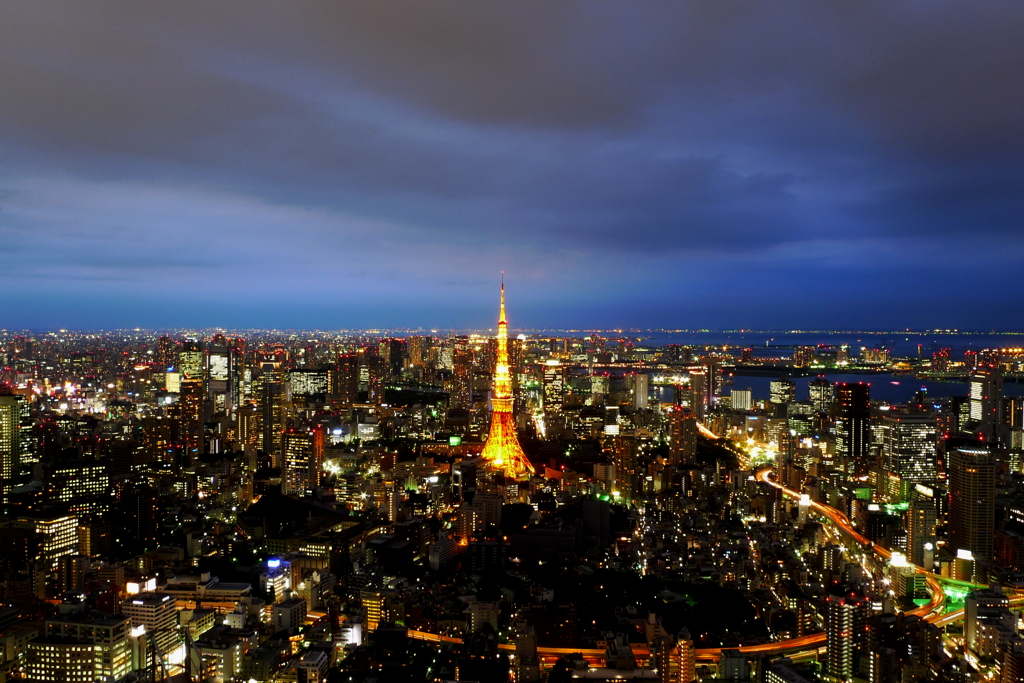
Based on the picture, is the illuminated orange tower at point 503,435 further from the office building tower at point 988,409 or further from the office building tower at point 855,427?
the office building tower at point 988,409

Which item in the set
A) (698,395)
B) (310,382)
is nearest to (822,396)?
(698,395)

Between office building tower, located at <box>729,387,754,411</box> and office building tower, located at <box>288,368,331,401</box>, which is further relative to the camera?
office building tower, located at <box>729,387,754,411</box>

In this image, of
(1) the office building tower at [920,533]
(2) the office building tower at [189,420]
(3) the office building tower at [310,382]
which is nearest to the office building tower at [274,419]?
(2) the office building tower at [189,420]

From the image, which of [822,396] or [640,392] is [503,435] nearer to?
[640,392]

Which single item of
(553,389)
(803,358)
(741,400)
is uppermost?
(803,358)

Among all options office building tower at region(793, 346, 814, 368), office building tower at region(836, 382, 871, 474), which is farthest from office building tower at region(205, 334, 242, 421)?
office building tower at region(793, 346, 814, 368)

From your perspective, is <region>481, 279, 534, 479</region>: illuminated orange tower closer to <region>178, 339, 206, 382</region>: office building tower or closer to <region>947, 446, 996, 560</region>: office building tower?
<region>947, 446, 996, 560</region>: office building tower
